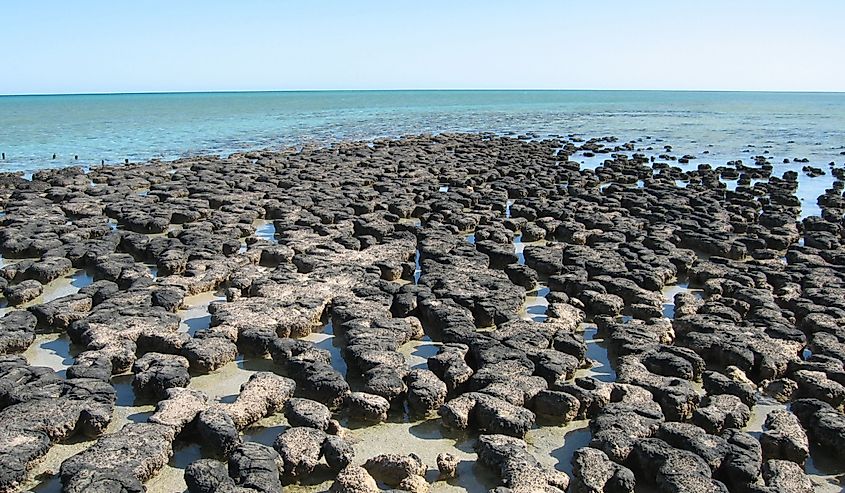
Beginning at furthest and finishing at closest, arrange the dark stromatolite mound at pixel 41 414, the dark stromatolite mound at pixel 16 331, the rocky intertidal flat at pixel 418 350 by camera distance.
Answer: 1. the dark stromatolite mound at pixel 16 331
2. the rocky intertidal flat at pixel 418 350
3. the dark stromatolite mound at pixel 41 414

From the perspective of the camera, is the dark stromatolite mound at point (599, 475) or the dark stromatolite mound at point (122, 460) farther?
the dark stromatolite mound at point (599, 475)

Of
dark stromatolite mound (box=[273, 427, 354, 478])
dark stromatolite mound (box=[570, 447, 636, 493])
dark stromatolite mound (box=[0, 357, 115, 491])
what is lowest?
dark stromatolite mound (box=[570, 447, 636, 493])

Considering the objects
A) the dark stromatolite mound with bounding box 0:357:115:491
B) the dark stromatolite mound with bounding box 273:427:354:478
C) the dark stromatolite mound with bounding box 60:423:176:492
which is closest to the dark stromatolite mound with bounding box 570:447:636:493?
the dark stromatolite mound with bounding box 273:427:354:478

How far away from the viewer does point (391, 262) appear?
412 inches

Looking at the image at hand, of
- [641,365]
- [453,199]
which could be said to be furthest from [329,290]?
[453,199]

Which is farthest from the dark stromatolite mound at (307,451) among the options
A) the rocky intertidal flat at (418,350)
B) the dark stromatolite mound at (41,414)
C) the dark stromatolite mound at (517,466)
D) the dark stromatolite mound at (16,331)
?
the dark stromatolite mound at (16,331)

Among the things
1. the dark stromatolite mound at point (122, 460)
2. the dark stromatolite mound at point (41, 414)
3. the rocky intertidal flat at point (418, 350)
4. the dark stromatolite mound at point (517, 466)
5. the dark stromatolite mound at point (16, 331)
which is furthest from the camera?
the dark stromatolite mound at point (16, 331)

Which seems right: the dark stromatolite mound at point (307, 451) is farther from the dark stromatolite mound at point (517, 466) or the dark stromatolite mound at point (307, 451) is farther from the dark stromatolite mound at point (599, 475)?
the dark stromatolite mound at point (599, 475)

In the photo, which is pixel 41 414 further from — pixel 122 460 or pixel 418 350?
pixel 418 350

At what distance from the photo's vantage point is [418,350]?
25.7ft

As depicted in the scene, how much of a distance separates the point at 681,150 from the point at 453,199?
18.1 m

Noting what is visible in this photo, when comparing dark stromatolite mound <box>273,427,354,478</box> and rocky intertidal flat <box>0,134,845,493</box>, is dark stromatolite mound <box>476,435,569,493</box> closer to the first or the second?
rocky intertidal flat <box>0,134,845,493</box>

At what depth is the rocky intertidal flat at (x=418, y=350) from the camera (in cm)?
538

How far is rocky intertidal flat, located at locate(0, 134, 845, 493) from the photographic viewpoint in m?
5.38
